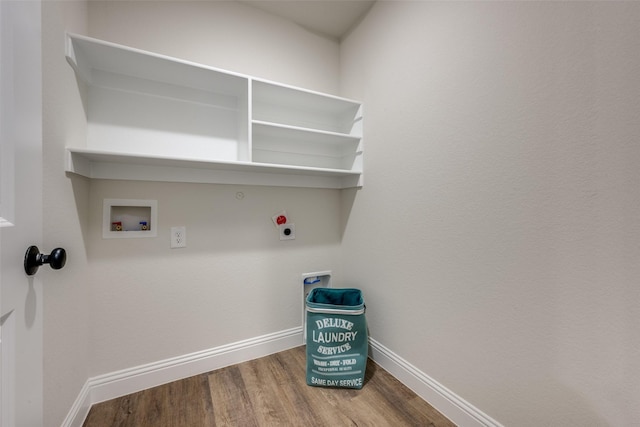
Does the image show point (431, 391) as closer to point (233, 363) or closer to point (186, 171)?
point (233, 363)

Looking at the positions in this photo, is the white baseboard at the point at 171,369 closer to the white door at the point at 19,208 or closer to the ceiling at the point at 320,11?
the white door at the point at 19,208

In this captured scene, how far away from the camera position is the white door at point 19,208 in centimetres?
50

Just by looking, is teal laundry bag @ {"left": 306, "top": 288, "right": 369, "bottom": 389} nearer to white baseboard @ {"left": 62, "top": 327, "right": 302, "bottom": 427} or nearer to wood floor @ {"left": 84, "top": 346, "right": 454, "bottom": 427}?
wood floor @ {"left": 84, "top": 346, "right": 454, "bottom": 427}

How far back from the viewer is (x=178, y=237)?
4.94ft

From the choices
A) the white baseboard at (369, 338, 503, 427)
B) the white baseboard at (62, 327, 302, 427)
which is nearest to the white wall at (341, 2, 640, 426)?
the white baseboard at (369, 338, 503, 427)

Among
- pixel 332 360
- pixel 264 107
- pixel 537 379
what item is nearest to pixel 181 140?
pixel 264 107

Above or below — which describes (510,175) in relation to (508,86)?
below

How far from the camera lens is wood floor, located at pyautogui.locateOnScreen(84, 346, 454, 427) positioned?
1.22 metres

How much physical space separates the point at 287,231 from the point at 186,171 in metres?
0.75

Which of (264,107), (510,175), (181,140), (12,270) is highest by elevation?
(264,107)

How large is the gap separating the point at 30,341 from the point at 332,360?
124cm

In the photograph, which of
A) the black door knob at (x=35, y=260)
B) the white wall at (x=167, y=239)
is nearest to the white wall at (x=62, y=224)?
the white wall at (x=167, y=239)

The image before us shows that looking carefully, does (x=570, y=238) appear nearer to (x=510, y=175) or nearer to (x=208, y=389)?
(x=510, y=175)

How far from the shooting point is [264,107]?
1716mm
